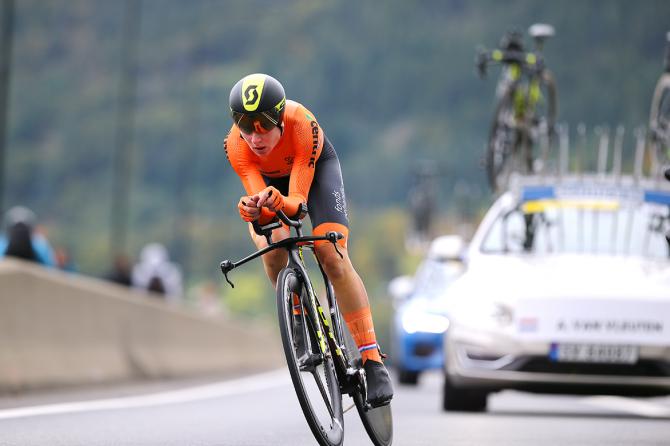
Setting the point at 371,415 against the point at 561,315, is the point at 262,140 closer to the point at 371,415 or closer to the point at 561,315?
the point at 371,415

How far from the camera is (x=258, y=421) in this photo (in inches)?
450

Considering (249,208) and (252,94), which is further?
(252,94)

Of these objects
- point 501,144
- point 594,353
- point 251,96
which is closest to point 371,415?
point 251,96

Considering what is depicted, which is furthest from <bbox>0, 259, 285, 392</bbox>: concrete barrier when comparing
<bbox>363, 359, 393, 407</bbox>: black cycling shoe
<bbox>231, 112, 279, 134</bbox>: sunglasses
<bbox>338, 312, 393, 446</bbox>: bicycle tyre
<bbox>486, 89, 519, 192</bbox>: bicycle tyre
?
<bbox>231, 112, 279, 134</bbox>: sunglasses

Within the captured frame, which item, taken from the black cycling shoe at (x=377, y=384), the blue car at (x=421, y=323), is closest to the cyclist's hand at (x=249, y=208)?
the black cycling shoe at (x=377, y=384)

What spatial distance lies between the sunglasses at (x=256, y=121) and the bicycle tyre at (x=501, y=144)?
809cm

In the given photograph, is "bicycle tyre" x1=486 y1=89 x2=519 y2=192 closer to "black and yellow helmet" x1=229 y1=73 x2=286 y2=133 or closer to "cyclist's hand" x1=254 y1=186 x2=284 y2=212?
"black and yellow helmet" x1=229 y1=73 x2=286 y2=133

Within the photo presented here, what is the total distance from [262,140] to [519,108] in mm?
9629

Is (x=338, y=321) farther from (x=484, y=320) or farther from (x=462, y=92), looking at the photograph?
(x=462, y=92)

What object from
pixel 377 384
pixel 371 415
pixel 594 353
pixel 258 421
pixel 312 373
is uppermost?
pixel 312 373

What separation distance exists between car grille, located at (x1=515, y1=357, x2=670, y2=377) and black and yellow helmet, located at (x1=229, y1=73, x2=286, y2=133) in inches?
189

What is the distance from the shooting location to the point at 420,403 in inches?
584

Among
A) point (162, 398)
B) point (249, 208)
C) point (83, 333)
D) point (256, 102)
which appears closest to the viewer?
point (249, 208)

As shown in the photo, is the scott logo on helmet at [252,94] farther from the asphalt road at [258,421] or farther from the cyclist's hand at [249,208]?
the asphalt road at [258,421]
